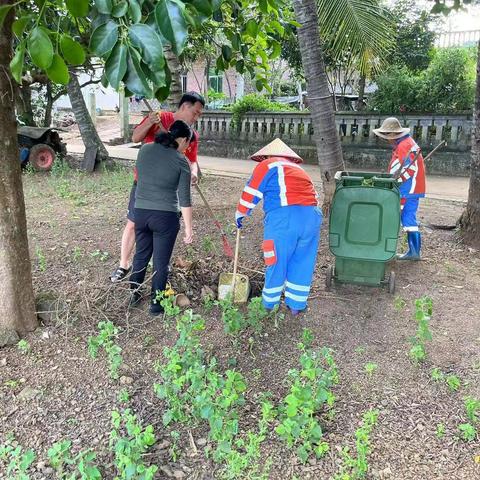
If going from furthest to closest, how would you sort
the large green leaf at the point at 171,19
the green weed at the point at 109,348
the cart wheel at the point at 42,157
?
the cart wheel at the point at 42,157 → the green weed at the point at 109,348 → the large green leaf at the point at 171,19

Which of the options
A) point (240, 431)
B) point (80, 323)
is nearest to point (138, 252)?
point (80, 323)

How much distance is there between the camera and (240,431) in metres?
2.55

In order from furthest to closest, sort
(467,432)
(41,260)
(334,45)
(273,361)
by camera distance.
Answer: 1. (334,45)
2. (41,260)
3. (273,361)
4. (467,432)

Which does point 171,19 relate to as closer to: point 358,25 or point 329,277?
point 329,277

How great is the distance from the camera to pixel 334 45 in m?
6.27

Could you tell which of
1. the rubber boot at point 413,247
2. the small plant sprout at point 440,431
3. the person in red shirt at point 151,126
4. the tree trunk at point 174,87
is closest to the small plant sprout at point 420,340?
the small plant sprout at point 440,431

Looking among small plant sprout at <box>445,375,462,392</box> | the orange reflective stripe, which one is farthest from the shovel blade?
small plant sprout at <box>445,375,462,392</box>

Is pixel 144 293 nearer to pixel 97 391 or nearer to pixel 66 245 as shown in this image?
pixel 97 391

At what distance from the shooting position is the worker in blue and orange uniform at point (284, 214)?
3.51 metres

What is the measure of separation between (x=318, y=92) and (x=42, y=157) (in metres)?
6.54

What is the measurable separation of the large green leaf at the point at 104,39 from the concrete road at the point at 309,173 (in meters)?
7.46

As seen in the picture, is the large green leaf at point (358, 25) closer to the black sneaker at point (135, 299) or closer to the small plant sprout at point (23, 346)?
the black sneaker at point (135, 299)

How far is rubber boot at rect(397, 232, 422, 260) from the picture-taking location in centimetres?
495

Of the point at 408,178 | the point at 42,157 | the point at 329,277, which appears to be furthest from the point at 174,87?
the point at 329,277
